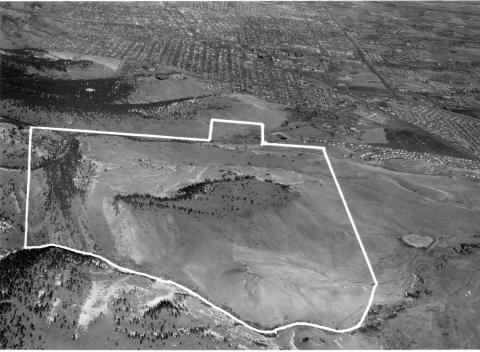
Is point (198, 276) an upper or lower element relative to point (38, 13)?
upper

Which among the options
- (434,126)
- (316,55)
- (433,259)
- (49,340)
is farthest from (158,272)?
(316,55)

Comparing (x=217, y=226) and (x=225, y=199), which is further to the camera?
(x=225, y=199)

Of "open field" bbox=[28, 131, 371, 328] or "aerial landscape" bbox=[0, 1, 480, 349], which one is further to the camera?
"open field" bbox=[28, 131, 371, 328]

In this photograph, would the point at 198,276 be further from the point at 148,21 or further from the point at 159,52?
the point at 148,21

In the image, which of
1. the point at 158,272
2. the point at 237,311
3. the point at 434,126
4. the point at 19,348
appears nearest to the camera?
the point at 19,348

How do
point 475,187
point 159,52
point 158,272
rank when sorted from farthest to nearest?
point 159,52, point 475,187, point 158,272

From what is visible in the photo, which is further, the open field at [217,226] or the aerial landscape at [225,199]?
the open field at [217,226]

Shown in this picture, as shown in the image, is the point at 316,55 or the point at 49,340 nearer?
the point at 49,340
